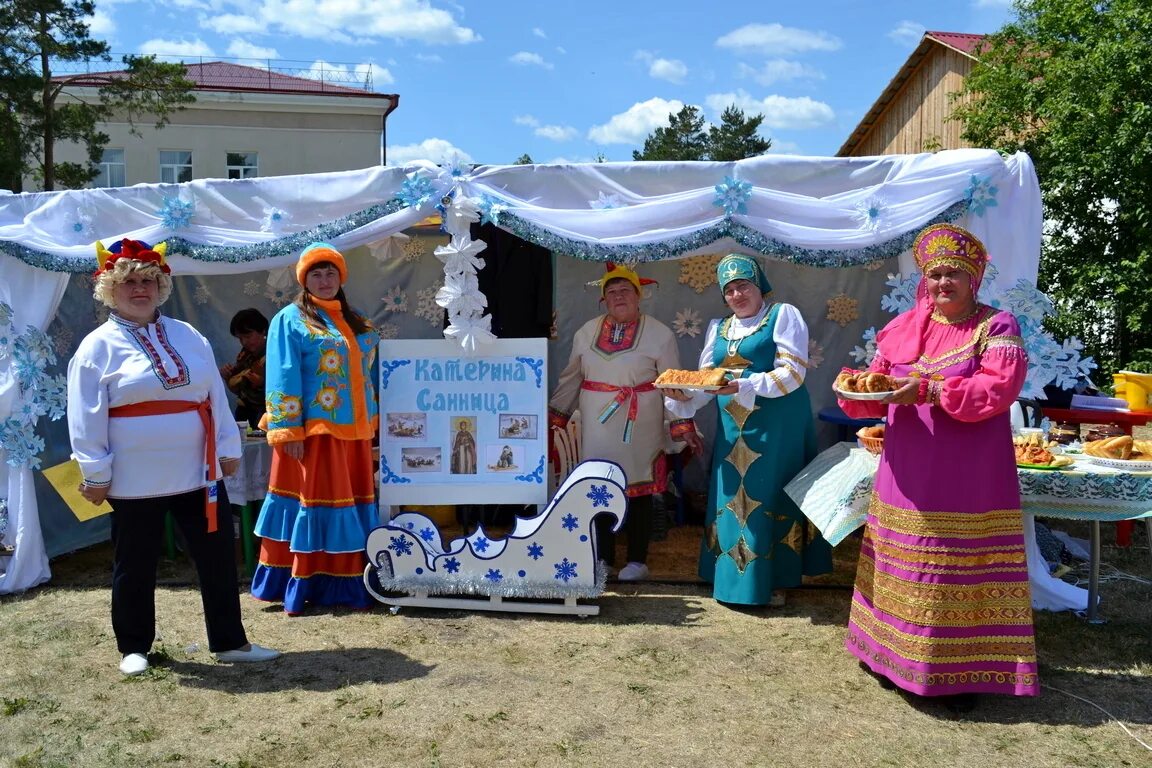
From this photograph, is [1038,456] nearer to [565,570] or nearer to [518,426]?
[565,570]

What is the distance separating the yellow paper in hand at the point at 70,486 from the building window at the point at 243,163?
77.3 ft

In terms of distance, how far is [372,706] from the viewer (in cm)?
334

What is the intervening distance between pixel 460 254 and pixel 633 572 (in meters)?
1.92

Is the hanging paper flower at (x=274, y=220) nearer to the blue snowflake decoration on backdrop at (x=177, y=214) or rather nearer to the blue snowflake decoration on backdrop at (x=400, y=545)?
the blue snowflake decoration on backdrop at (x=177, y=214)

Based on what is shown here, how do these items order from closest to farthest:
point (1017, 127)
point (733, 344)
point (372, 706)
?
point (372, 706)
point (733, 344)
point (1017, 127)

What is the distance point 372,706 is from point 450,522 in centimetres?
298

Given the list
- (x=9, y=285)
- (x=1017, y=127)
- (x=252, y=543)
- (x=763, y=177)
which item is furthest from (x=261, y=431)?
(x=1017, y=127)

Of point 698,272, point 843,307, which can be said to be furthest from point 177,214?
point 843,307

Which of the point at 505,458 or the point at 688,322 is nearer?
the point at 505,458

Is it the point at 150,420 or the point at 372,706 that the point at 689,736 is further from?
the point at 150,420

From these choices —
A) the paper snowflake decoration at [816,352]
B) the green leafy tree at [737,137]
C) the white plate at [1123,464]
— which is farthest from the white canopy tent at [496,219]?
the green leafy tree at [737,137]

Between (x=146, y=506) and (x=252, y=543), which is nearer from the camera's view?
(x=146, y=506)

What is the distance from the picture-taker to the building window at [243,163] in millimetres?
26406

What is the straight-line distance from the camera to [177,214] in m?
4.66
